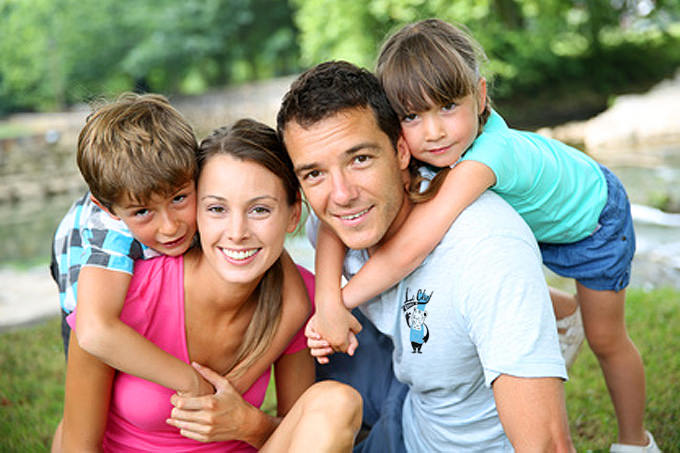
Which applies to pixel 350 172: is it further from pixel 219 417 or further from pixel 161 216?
pixel 219 417

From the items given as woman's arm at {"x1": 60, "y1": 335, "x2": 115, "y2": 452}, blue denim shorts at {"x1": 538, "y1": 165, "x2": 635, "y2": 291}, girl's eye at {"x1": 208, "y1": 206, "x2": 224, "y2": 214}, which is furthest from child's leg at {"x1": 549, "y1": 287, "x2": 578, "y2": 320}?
woman's arm at {"x1": 60, "y1": 335, "x2": 115, "y2": 452}

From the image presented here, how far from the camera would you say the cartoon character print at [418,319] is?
2133mm

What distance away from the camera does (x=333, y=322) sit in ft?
7.41

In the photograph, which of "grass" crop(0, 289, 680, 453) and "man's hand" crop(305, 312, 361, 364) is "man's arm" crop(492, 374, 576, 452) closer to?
"man's hand" crop(305, 312, 361, 364)

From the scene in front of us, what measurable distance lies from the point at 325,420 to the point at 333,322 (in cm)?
36

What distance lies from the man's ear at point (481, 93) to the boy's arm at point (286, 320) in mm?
917

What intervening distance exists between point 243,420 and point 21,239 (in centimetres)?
1093

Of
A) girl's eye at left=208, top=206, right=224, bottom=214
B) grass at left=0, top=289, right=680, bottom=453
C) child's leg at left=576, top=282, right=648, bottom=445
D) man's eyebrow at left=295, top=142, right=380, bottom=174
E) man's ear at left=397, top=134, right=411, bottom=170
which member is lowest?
grass at left=0, top=289, right=680, bottom=453

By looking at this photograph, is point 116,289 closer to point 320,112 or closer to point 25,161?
point 320,112

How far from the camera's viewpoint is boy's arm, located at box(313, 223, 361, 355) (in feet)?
7.42

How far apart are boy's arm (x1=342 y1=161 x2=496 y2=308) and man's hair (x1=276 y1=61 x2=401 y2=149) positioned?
28 cm

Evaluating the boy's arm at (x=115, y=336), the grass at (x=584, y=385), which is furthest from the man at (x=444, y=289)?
the grass at (x=584, y=385)

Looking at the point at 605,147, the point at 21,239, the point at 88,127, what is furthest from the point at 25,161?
the point at 88,127

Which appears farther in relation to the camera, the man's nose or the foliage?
the foliage
